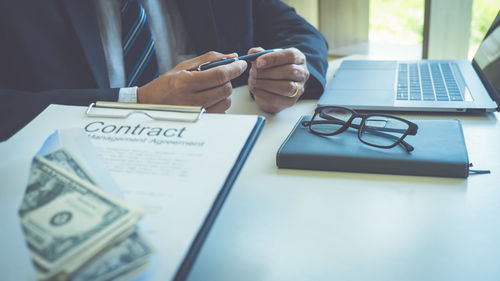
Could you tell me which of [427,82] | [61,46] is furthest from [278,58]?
[61,46]

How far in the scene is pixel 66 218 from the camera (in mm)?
330

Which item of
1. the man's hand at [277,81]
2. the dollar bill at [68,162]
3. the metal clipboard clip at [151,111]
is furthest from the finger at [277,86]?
the dollar bill at [68,162]

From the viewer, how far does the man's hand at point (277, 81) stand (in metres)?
0.89

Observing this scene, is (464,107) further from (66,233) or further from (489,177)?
(66,233)

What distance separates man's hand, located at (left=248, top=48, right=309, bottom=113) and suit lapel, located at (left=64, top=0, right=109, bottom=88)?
1.43 ft

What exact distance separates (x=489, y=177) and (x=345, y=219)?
0.25 meters

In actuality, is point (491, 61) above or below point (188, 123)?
below

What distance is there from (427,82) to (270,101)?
39 cm

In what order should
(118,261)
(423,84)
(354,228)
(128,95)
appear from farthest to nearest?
(423,84)
(128,95)
(354,228)
(118,261)

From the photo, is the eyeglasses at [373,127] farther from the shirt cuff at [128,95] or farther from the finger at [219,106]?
Result: the shirt cuff at [128,95]

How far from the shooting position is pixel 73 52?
108cm

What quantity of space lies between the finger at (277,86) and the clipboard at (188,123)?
0.38 metres

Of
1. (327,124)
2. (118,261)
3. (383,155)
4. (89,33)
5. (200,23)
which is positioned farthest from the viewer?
(200,23)

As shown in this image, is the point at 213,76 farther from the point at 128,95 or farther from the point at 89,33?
the point at 89,33
